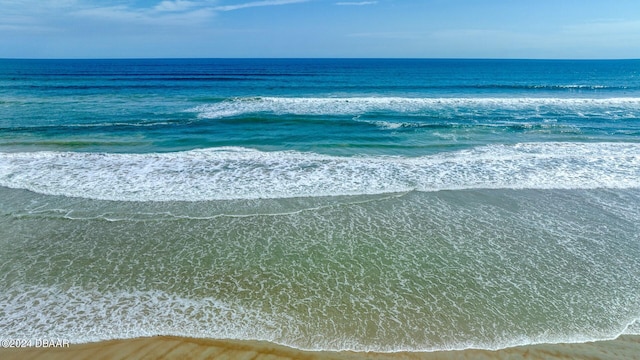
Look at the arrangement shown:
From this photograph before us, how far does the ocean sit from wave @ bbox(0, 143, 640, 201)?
10 centimetres

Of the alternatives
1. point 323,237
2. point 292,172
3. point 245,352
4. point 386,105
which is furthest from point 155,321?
point 386,105

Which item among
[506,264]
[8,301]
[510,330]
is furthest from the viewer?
[506,264]

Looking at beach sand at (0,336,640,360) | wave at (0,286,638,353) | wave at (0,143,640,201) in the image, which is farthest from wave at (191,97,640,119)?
beach sand at (0,336,640,360)

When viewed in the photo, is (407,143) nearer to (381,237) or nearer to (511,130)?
(511,130)

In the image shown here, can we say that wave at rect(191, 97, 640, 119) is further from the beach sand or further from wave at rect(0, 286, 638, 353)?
the beach sand

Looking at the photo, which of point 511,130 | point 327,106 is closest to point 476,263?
point 511,130

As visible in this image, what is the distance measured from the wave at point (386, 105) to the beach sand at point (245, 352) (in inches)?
769

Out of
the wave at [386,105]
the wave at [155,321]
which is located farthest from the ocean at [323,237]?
the wave at [386,105]

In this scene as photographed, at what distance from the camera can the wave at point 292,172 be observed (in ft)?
38.9

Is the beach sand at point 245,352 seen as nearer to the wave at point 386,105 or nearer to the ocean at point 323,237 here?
the ocean at point 323,237

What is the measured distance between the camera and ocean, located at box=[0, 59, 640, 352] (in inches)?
247

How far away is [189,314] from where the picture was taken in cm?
643

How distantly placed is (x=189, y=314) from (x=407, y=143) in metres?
13.7

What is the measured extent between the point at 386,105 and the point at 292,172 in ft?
60.2
